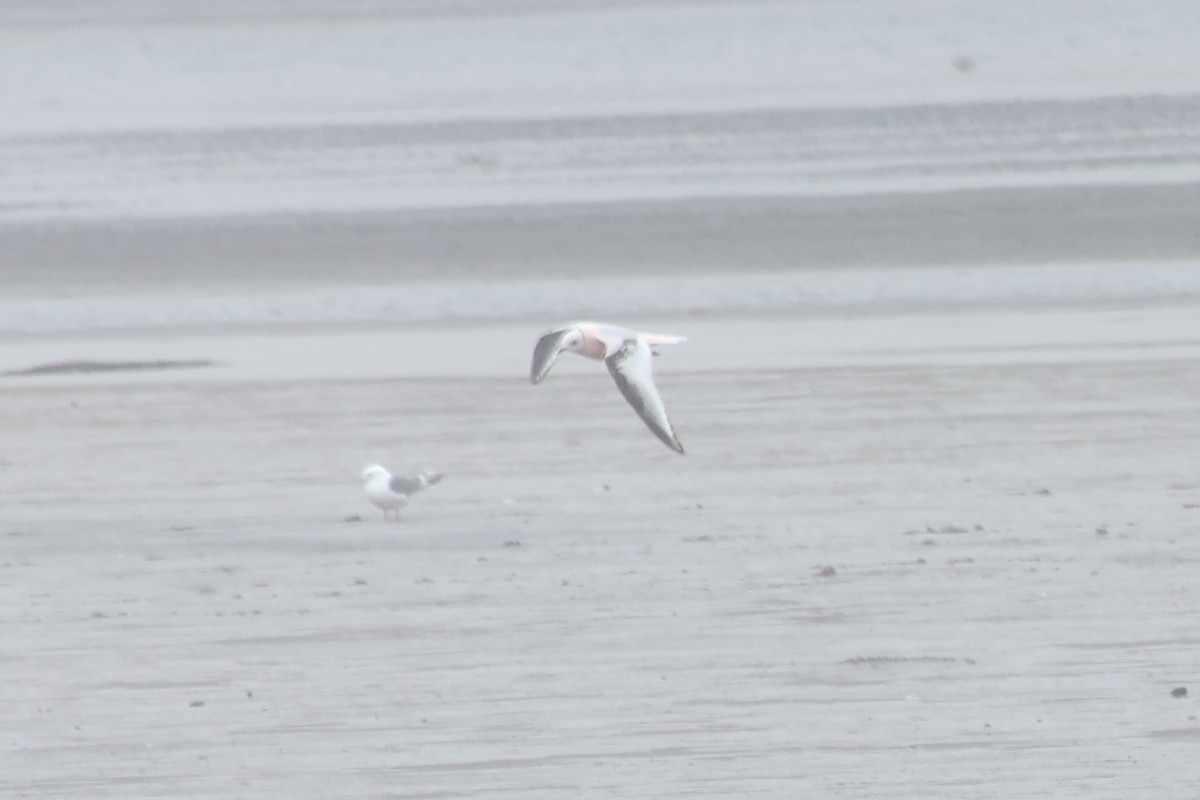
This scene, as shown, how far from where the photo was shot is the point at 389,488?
9109 millimetres

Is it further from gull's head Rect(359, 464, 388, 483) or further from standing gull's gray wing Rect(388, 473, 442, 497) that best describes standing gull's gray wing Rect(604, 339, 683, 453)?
gull's head Rect(359, 464, 388, 483)

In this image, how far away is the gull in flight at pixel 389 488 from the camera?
911cm

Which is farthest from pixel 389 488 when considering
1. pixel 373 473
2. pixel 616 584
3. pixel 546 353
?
pixel 546 353

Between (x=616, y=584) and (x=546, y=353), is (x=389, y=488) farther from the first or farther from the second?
(x=546, y=353)

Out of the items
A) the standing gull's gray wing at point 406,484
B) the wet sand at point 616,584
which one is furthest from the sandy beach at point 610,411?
the standing gull's gray wing at point 406,484

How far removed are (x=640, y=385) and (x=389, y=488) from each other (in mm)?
2147

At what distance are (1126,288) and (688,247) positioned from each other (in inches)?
119

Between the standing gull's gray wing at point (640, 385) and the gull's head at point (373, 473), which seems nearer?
the standing gull's gray wing at point (640, 385)

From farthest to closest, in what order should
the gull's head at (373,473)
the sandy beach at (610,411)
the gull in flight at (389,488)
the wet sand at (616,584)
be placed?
the gull's head at (373,473)
the gull in flight at (389,488)
the sandy beach at (610,411)
the wet sand at (616,584)

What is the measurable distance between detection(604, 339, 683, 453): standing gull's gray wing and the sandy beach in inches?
24.1

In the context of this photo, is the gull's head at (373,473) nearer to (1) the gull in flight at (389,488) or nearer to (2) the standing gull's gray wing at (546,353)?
(1) the gull in flight at (389,488)

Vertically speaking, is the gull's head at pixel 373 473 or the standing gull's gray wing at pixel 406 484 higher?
the gull's head at pixel 373 473

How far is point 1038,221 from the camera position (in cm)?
1705

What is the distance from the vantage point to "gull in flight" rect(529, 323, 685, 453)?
7051 mm
